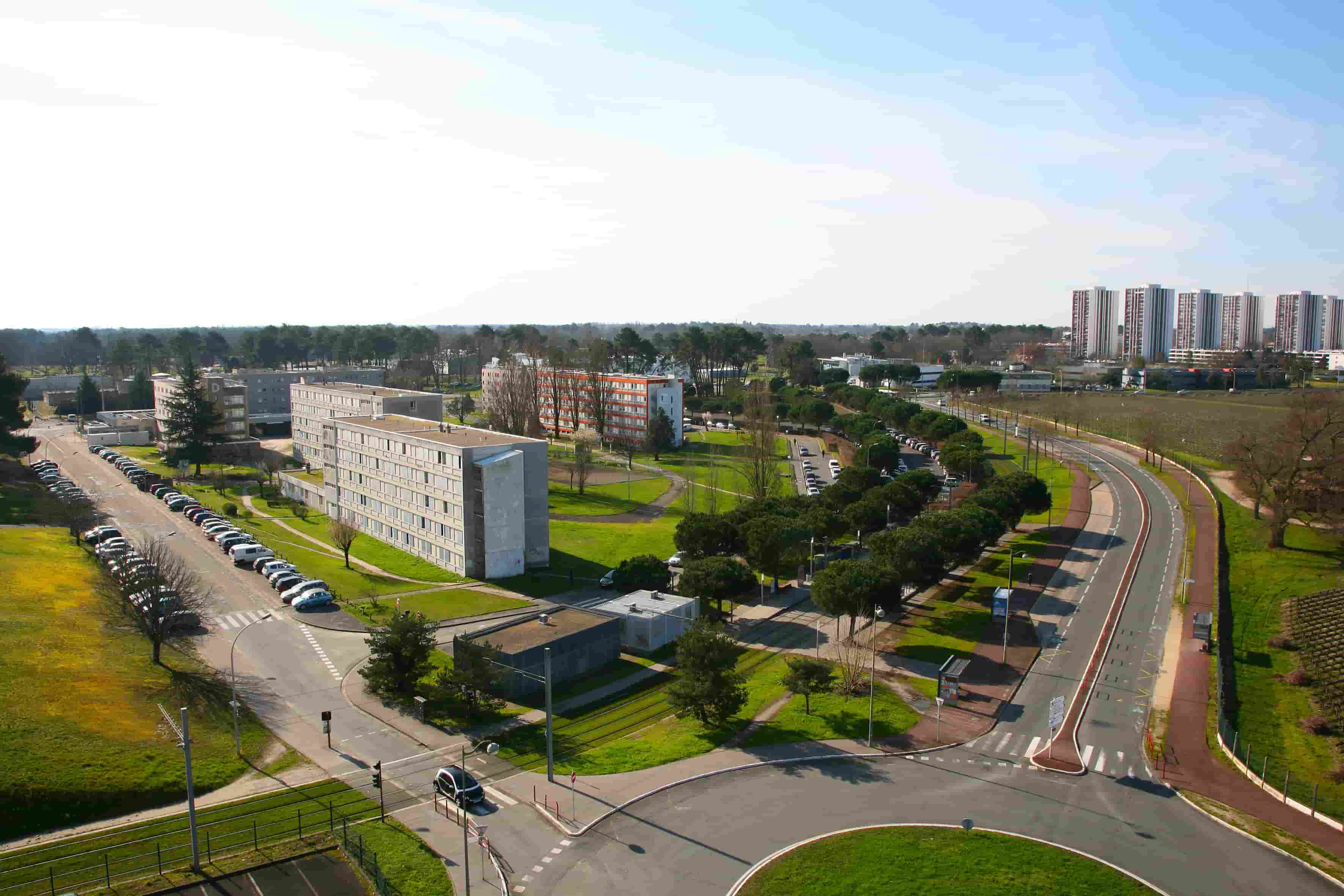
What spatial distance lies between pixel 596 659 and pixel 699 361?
348 ft

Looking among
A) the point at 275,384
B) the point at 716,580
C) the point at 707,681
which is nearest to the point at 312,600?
the point at 716,580

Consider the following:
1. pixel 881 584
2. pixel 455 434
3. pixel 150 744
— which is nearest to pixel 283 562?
pixel 455 434

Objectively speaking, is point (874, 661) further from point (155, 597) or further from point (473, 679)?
point (155, 597)

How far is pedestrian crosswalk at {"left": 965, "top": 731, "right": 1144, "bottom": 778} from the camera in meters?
28.4

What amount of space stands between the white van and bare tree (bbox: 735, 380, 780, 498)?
3364 centimetres

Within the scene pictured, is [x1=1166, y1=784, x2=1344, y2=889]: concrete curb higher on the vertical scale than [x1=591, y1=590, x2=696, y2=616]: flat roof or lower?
lower

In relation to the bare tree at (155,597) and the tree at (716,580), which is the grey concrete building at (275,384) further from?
the tree at (716,580)

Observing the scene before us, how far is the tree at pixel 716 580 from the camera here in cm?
4172

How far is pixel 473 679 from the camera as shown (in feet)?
99.8

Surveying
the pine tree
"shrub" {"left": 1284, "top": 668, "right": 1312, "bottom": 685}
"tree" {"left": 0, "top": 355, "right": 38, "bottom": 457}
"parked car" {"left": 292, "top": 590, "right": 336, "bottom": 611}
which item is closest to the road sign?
"shrub" {"left": 1284, "top": 668, "right": 1312, "bottom": 685}

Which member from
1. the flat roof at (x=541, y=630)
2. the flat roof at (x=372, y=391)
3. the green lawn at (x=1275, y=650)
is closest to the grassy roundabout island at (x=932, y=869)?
the green lawn at (x=1275, y=650)

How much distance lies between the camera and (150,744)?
2706cm

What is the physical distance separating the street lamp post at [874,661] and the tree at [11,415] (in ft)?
225

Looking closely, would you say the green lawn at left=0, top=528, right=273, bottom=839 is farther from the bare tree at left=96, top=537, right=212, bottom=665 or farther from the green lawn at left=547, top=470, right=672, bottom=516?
the green lawn at left=547, top=470, right=672, bottom=516
